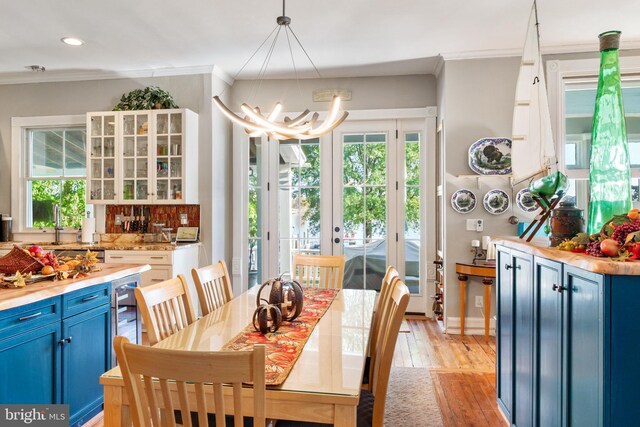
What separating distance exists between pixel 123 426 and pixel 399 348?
9.13 ft

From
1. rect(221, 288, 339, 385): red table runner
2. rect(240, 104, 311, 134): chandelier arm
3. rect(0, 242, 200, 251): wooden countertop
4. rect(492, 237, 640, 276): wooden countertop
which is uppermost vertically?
rect(240, 104, 311, 134): chandelier arm

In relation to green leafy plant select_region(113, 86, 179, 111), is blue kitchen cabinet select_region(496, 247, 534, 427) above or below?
below

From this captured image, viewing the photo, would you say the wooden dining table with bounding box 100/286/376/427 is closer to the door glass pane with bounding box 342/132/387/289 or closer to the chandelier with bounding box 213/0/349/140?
the chandelier with bounding box 213/0/349/140

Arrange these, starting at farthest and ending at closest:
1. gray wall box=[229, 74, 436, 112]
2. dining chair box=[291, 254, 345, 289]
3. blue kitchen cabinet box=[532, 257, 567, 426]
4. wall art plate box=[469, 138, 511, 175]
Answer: gray wall box=[229, 74, 436, 112] < wall art plate box=[469, 138, 511, 175] < dining chair box=[291, 254, 345, 289] < blue kitchen cabinet box=[532, 257, 567, 426]

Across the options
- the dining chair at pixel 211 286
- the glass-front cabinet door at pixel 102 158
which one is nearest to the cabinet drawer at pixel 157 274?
the glass-front cabinet door at pixel 102 158

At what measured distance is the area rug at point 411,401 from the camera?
8.14ft

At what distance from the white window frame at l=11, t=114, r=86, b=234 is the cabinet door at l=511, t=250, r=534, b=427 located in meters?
4.93

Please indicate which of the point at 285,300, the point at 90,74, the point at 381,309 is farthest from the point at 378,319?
the point at 90,74

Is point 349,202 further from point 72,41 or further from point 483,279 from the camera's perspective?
point 72,41

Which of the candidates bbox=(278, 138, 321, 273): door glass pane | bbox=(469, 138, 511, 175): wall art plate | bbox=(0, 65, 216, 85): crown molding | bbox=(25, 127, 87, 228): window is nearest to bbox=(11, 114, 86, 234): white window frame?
bbox=(25, 127, 87, 228): window

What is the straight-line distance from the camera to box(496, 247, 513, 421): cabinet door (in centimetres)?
224

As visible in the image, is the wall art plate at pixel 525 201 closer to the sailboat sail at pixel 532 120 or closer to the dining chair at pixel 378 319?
the sailboat sail at pixel 532 120

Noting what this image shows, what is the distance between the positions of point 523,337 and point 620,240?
2.83 ft

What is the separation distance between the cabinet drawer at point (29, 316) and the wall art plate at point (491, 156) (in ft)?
11.7
